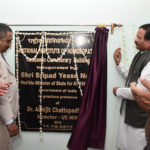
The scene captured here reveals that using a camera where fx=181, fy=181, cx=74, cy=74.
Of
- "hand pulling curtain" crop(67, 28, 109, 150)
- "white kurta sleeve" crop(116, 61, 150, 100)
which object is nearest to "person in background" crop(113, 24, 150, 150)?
"white kurta sleeve" crop(116, 61, 150, 100)

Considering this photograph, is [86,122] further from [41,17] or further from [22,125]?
[41,17]

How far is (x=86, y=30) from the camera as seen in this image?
1.78 meters

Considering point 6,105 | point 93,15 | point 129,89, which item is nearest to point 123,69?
point 129,89

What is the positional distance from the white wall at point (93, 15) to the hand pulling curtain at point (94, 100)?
10 centimetres

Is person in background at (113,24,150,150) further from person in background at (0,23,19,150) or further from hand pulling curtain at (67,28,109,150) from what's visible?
person in background at (0,23,19,150)

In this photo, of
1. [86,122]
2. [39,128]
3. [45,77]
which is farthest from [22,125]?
[86,122]

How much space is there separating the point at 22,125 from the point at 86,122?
2.25 feet

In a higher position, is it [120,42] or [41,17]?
[41,17]

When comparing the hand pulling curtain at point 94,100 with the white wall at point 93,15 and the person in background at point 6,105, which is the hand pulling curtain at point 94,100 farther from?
the person in background at point 6,105

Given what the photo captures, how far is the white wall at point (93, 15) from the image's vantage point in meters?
1.74

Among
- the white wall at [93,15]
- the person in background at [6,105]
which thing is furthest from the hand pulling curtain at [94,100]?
the person in background at [6,105]

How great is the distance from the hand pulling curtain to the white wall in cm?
10

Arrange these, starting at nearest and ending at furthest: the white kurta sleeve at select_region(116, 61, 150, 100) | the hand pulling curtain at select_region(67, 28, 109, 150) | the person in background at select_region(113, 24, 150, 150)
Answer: the white kurta sleeve at select_region(116, 61, 150, 100) < the person in background at select_region(113, 24, 150, 150) < the hand pulling curtain at select_region(67, 28, 109, 150)

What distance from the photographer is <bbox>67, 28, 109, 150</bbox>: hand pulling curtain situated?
1708 millimetres
